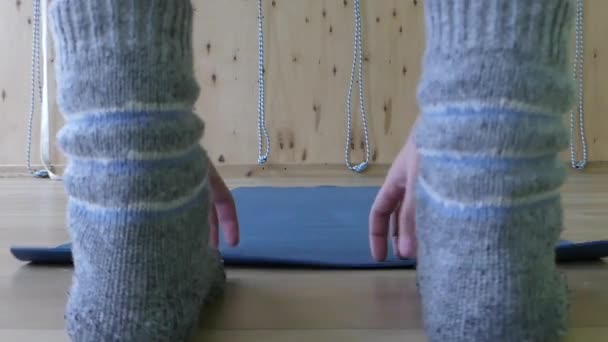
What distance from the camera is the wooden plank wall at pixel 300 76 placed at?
9.09 feet

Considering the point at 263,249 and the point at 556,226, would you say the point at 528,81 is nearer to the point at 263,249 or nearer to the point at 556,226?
the point at 556,226

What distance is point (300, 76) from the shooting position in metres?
2.81

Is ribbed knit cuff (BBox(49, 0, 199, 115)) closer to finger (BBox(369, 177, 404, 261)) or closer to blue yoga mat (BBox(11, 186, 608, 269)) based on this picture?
finger (BBox(369, 177, 404, 261))

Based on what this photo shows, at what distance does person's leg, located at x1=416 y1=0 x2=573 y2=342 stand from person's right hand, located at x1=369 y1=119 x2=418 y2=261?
118 mm

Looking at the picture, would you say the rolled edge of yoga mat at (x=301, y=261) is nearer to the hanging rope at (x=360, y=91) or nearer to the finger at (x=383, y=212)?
the finger at (x=383, y=212)

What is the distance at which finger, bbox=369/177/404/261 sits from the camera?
2.44ft

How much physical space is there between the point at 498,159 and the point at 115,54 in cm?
35

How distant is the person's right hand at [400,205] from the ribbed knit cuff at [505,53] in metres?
0.13

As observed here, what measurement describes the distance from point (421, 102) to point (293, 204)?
→ 0.97m

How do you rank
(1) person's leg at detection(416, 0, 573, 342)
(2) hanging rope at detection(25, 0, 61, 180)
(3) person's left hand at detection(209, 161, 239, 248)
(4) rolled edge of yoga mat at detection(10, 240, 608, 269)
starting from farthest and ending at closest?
(2) hanging rope at detection(25, 0, 61, 180) < (4) rolled edge of yoga mat at detection(10, 240, 608, 269) < (3) person's left hand at detection(209, 161, 239, 248) < (1) person's leg at detection(416, 0, 573, 342)

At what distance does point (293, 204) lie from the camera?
60.4 inches

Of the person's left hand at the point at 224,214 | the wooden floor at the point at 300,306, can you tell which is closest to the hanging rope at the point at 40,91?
the wooden floor at the point at 300,306

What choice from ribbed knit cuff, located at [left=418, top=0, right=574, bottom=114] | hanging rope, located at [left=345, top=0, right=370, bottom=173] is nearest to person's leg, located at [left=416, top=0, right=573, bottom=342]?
ribbed knit cuff, located at [left=418, top=0, right=574, bottom=114]

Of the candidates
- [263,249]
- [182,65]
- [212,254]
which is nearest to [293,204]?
[263,249]
